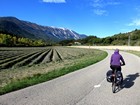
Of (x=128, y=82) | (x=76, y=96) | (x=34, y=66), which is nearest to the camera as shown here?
(x=76, y=96)

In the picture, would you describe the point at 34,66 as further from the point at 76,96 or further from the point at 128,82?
the point at 76,96

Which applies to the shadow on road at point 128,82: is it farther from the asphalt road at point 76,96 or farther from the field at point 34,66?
the field at point 34,66

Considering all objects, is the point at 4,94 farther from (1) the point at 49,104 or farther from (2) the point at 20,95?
(1) the point at 49,104

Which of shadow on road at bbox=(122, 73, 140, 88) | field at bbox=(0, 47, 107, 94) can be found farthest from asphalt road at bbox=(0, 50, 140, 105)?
field at bbox=(0, 47, 107, 94)

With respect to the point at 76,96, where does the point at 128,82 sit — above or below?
below

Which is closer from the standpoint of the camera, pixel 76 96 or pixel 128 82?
pixel 76 96

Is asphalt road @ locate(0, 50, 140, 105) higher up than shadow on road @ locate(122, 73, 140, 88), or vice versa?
asphalt road @ locate(0, 50, 140, 105)

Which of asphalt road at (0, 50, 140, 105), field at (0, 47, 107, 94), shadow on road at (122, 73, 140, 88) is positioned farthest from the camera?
field at (0, 47, 107, 94)

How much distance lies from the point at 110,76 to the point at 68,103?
345 centimetres

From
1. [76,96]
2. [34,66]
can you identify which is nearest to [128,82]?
[76,96]

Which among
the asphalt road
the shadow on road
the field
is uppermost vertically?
the asphalt road

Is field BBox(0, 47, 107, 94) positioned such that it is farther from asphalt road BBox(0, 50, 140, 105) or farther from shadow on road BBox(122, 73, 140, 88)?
shadow on road BBox(122, 73, 140, 88)

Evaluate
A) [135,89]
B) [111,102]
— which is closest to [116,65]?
[135,89]

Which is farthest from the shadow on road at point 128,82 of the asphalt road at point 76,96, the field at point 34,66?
the field at point 34,66
